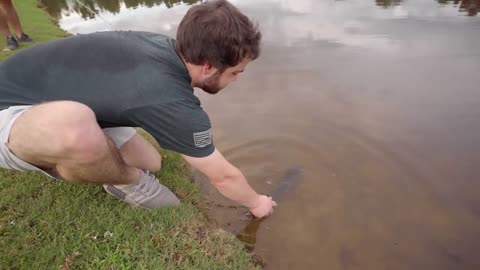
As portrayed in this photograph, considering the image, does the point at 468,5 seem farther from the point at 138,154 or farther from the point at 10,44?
the point at 10,44

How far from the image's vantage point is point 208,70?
1.84m

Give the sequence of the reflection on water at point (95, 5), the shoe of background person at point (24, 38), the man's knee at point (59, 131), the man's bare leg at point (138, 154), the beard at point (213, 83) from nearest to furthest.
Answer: the man's knee at point (59, 131)
the beard at point (213, 83)
the man's bare leg at point (138, 154)
the shoe of background person at point (24, 38)
the reflection on water at point (95, 5)

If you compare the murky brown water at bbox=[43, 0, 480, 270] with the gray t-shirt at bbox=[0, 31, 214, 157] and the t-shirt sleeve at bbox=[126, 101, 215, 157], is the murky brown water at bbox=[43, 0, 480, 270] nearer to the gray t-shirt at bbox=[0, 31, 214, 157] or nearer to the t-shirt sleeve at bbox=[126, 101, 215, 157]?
the t-shirt sleeve at bbox=[126, 101, 215, 157]

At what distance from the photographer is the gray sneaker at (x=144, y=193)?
2188mm

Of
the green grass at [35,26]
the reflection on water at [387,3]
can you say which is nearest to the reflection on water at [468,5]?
the reflection on water at [387,3]

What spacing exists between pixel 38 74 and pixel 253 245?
1.54 m

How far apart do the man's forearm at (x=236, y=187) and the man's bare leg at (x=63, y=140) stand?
59 cm

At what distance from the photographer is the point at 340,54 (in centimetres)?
459

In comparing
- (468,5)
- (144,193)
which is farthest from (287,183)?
(468,5)

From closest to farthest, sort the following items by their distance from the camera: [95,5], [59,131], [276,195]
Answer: [59,131] → [276,195] → [95,5]

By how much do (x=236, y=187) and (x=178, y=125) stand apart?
537 millimetres

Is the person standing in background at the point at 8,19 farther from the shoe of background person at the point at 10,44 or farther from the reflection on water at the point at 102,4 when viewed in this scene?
the reflection on water at the point at 102,4

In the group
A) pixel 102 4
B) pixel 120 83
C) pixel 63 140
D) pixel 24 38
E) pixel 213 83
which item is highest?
pixel 120 83

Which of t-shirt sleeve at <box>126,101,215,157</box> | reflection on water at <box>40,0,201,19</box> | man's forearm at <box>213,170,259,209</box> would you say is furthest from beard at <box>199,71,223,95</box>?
reflection on water at <box>40,0,201,19</box>
